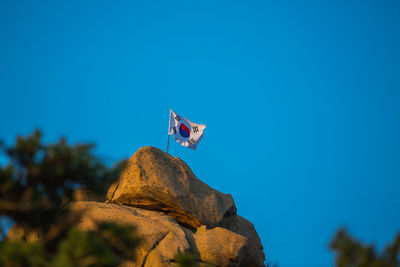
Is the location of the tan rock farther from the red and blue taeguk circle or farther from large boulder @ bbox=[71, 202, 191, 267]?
the red and blue taeguk circle

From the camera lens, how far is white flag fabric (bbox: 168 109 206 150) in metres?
29.3

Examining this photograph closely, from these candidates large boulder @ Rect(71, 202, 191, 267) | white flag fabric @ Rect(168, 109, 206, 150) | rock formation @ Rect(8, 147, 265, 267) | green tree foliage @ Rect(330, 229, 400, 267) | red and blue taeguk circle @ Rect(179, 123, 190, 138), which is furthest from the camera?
red and blue taeguk circle @ Rect(179, 123, 190, 138)

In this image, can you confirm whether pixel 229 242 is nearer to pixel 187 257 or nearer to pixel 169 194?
pixel 169 194

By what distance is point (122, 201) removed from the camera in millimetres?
24719

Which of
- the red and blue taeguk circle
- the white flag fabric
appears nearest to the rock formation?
the white flag fabric

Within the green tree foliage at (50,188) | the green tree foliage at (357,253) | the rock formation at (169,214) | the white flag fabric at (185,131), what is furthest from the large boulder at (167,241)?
the green tree foliage at (357,253)

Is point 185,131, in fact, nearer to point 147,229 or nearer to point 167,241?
point 147,229

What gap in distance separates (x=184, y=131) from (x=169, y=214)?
6711 millimetres

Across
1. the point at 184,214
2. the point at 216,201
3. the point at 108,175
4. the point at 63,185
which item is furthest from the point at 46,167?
the point at 216,201

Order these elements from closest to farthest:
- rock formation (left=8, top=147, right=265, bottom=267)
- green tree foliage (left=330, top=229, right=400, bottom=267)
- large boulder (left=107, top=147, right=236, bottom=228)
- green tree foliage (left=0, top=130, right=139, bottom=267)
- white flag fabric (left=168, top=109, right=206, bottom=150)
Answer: green tree foliage (left=330, top=229, right=400, bottom=267)
green tree foliage (left=0, top=130, right=139, bottom=267)
rock formation (left=8, top=147, right=265, bottom=267)
large boulder (left=107, top=147, right=236, bottom=228)
white flag fabric (left=168, top=109, right=206, bottom=150)

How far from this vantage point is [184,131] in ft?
96.8

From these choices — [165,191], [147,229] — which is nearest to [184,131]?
[165,191]

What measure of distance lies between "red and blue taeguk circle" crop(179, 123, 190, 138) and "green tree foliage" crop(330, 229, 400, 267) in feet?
67.1

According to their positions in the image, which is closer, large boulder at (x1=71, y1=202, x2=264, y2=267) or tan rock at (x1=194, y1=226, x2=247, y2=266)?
large boulder at (x1=71, y1=202, x2=264, y2=267)
